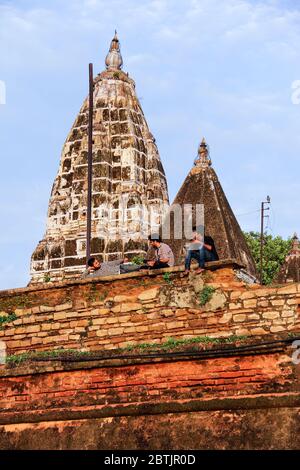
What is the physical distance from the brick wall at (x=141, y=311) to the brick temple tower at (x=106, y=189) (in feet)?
55.6

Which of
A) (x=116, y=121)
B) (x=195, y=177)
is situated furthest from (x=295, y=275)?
(x=116, y=121)

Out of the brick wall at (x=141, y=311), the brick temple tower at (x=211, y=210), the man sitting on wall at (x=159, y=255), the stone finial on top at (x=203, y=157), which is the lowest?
the brick wall at (x=141, y=311)

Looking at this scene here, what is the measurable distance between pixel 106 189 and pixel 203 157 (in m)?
6.38

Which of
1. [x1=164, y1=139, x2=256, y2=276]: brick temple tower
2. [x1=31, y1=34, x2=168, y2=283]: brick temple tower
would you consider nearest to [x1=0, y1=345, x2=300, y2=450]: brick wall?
[x1=164, y1=139, x2=256, y2=276]: brick temple tower

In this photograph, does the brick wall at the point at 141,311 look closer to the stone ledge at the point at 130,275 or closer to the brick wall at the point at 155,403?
the stone ledge at the point at 130,275

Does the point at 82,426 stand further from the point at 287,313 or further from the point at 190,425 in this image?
the point at 287,313

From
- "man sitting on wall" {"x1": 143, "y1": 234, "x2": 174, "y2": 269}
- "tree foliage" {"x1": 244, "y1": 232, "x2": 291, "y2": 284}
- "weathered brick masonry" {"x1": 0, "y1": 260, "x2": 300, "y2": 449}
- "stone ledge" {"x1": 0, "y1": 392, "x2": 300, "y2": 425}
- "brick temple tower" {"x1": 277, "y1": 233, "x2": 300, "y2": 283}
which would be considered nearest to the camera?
"stone ledge" {"x1": 0, "y1": 392, "x2": 300, "y2": 425}

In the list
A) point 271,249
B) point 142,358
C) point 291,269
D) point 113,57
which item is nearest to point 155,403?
point 142,358

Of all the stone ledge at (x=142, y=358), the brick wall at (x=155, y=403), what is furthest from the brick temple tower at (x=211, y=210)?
the brick wall at (x=155, y=403)

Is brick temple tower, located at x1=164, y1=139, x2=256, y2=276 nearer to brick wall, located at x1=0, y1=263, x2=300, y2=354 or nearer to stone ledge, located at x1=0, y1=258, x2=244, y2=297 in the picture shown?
stone ledge, located at x1=0, y1=258, x2=244, y2=297

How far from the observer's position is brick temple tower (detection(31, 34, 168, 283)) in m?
31.0

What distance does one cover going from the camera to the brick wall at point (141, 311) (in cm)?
1118

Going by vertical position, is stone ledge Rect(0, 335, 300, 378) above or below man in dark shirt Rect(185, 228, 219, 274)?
below
